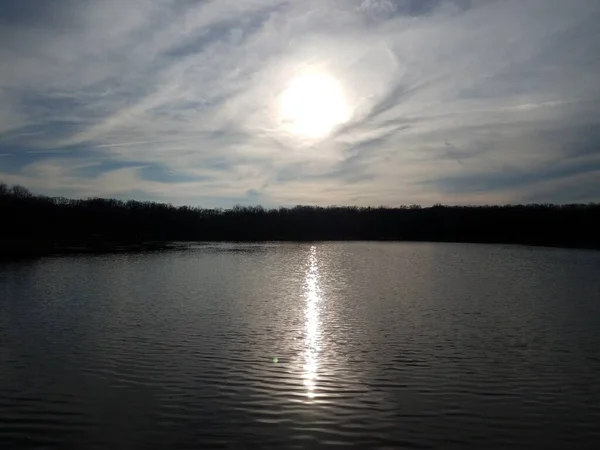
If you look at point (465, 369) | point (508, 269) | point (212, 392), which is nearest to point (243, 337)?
point (212, 392)

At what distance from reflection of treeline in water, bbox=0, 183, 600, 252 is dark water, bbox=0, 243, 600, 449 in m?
64.3

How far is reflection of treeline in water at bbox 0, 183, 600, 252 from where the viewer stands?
300ft

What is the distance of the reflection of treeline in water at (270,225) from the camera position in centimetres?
9156

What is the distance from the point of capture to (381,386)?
11969 mm

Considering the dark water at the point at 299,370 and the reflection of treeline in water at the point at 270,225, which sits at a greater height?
the reflection of treeline in water at the point at 270,225

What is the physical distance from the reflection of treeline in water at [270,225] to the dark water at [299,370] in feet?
211

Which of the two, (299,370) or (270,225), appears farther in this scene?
(270,225)

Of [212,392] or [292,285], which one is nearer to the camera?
[212,392]

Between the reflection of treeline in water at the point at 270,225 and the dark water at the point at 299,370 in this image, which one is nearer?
the dark water at the point at 299,370

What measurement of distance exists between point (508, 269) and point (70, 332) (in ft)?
113

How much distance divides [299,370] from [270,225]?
134072 mm

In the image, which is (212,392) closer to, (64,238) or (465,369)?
(465,369)

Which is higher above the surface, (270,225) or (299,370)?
(270,225)

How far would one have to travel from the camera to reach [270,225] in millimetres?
147000
